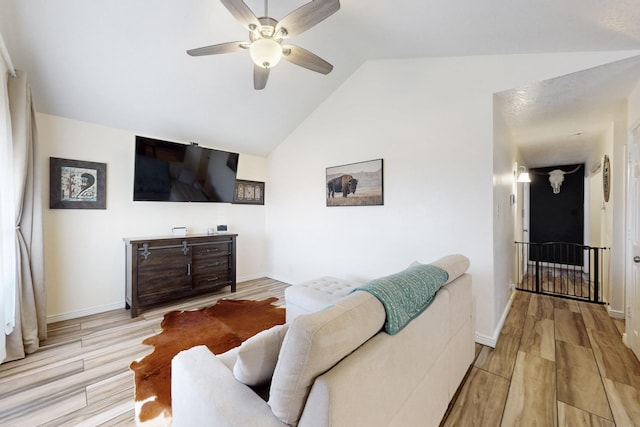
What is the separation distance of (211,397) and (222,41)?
9.61 ft

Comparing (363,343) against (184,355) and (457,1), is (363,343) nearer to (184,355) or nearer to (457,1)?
(184,355)

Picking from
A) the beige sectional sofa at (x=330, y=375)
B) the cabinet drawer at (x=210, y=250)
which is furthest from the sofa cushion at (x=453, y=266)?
the cabinet drawer at (x=210, y=250)

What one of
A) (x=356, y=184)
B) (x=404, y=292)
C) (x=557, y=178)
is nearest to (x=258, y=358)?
(x=404, y=292)

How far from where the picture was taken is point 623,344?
2383mm

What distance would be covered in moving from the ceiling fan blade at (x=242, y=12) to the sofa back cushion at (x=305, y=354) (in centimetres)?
180

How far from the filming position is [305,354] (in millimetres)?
784

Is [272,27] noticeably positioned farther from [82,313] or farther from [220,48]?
[82,313]

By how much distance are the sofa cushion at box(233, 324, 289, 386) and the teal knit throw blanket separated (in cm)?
41

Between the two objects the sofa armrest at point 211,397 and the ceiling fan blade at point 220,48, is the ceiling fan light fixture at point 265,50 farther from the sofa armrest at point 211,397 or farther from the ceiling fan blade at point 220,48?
the sofa armrest at point 211,397

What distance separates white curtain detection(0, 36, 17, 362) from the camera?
2.02 m

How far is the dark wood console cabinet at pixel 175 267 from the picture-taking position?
3107 mm

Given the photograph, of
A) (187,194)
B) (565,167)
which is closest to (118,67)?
(187,194)

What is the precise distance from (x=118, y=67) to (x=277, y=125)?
2.07 m

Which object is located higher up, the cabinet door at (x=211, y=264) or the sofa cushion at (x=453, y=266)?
the sofa cushion at (x=453, y=266)
